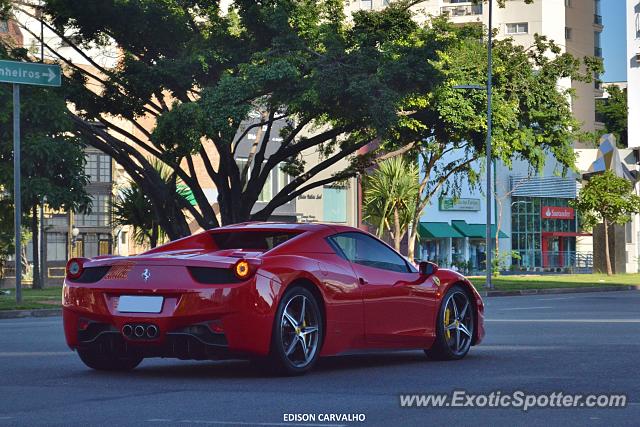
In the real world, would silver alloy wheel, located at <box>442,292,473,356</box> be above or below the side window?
below

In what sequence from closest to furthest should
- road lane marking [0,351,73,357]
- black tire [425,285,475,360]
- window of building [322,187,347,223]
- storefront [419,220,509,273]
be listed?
black tire [425,285,475,360] → road lane marking [0,351,73,357] → window of building [322,187,347,223] → storefront [419,220,509,273]

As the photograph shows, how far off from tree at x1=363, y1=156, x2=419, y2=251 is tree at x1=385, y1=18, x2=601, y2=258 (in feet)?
72.4

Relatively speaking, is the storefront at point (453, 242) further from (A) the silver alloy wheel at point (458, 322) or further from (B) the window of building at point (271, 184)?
(A) the silver alloy wheel at point (458, 322)

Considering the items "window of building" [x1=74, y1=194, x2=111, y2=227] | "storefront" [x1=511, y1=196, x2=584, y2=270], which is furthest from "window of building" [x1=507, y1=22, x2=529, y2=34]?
"window of building" [x1=74, y1=194, x2=111, y2=227]

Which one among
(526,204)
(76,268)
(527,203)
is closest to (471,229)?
(526,204)

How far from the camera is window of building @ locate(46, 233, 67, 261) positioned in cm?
7681

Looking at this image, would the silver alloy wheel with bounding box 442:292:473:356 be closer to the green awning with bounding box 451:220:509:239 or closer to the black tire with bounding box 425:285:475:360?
the black tire with bounding box 425:285:475:360

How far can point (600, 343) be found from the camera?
47.8 feet

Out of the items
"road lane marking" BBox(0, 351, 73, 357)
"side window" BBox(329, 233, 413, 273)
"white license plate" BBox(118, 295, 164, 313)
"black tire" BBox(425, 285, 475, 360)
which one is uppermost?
"side window" BBox(329, 233, 413, 273)

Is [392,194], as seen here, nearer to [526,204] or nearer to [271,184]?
[271,184]

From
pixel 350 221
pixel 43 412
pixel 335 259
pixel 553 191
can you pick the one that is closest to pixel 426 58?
pixel 335 259

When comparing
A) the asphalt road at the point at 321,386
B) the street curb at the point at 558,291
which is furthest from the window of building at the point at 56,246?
the asphalt road at the point at 321,386

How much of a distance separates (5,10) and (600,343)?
3070cm

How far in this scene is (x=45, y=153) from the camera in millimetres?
38062
